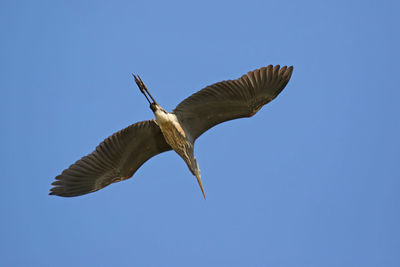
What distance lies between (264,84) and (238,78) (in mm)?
522

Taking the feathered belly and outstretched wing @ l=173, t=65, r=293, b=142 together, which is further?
the feathered belly

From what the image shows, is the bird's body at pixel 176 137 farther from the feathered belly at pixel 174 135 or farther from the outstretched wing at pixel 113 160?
the outstretched wing at pixel 113 160

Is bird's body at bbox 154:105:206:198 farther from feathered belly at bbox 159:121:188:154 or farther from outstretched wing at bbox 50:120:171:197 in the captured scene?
outstretched wing at bbox 50:120:171:197

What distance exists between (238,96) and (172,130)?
1448 millimetres

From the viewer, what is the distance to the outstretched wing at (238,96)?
1067 centimetres

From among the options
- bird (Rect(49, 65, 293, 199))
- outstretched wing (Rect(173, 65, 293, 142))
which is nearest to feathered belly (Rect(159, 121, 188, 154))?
bird (Rect(49, 65, 293, 199))

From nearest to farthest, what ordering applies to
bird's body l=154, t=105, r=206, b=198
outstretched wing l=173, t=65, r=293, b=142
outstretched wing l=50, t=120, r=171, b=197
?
outstretched wing l=173, t=65, r=293, b=142
bird's body l=154, t=105, r=206, b=198
outstretched wing l=50, t=120, r=171, b=197

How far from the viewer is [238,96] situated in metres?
10.8

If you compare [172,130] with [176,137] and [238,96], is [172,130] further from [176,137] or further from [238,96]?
[238,96]

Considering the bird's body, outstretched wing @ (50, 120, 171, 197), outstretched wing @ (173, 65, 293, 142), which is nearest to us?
outstretched wing @ (173, 65, 293, 142)

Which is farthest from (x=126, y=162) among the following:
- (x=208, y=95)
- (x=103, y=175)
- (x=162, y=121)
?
(x=208, y=95)

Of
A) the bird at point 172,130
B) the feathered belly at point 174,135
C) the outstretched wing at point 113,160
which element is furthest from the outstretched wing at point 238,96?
the outstretched wing at point 113,160

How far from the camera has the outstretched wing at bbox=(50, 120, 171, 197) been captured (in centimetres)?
1122

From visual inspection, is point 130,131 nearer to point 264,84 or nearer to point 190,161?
point 190,161
